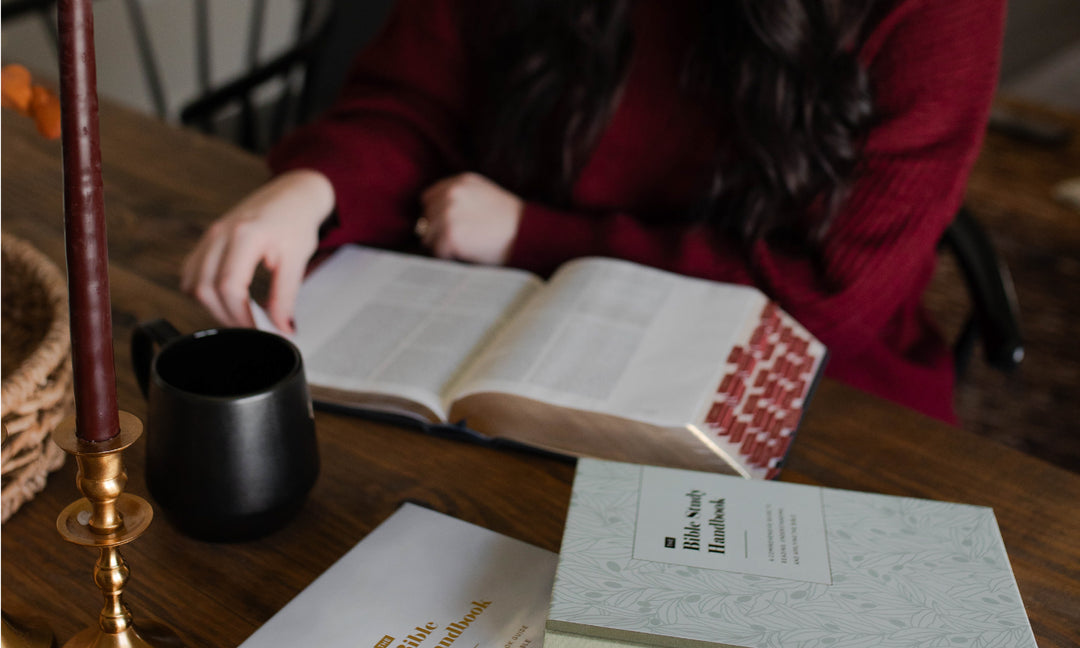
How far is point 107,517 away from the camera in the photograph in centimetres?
37

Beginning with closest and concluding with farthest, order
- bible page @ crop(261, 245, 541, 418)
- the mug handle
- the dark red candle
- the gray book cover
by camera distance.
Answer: the dark red candle, the gray book cover, the mug handle, bible page @ crop(261, 245, 541, 418)

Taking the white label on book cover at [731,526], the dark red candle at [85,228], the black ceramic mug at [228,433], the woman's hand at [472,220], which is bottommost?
the woman's hand at [472,220]

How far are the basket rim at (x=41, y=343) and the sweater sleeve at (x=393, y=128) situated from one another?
0.99ft

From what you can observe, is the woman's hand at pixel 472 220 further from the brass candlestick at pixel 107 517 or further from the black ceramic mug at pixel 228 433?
the brass candlestick at pixel 107 517

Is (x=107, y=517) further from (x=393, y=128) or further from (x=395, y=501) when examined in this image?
(x=393, y=128)

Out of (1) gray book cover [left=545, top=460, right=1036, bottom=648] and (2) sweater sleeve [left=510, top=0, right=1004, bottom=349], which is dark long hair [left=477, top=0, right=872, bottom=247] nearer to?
(2) sweater sleeve [left=510, top=0, right=1004, bottom=349]

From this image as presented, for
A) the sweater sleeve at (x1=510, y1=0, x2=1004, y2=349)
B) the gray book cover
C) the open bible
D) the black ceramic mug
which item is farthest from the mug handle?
the sweater sleeve at (x1=510, y1=0, x2=1004, y2=349)

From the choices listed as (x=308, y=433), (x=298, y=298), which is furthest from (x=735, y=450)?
(x=298, y=298)

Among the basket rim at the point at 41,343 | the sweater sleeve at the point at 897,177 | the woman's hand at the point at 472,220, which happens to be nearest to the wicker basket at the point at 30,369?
the basket rim at the point at 41,343

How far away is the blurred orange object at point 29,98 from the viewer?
0.38 m

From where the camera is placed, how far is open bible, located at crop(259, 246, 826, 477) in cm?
60

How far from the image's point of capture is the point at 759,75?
2.87 feet

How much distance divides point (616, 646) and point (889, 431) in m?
0.35

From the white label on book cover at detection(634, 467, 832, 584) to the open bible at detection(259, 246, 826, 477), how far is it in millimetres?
73
